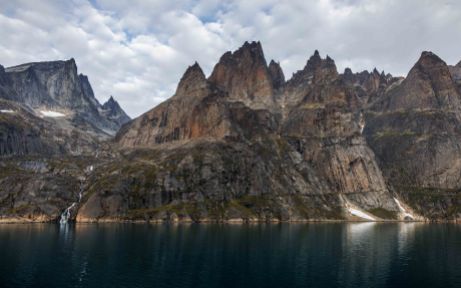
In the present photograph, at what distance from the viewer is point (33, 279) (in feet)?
274

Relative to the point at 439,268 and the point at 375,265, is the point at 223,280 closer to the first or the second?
the point at 375,265

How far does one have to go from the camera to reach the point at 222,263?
109000mm

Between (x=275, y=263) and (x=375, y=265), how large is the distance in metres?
25.3

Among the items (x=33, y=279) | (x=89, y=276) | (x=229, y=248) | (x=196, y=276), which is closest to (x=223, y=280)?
(x=196, y=276)

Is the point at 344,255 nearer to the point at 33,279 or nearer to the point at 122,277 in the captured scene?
the point at 122,277

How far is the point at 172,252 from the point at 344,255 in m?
50.2

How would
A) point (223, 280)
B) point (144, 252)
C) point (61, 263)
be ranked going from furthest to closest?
point (144, 252)
point (61, 263)
point (223, 280)

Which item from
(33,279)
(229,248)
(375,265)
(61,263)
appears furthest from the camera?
(229,248)

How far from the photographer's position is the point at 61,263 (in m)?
102

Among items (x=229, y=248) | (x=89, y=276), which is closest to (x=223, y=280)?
(x=89, y=276)

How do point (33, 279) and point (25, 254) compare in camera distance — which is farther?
point (25, 254)

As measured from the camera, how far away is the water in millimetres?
87000

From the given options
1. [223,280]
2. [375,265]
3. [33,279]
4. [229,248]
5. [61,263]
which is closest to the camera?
[33,279]

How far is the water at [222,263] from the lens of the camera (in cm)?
8700
